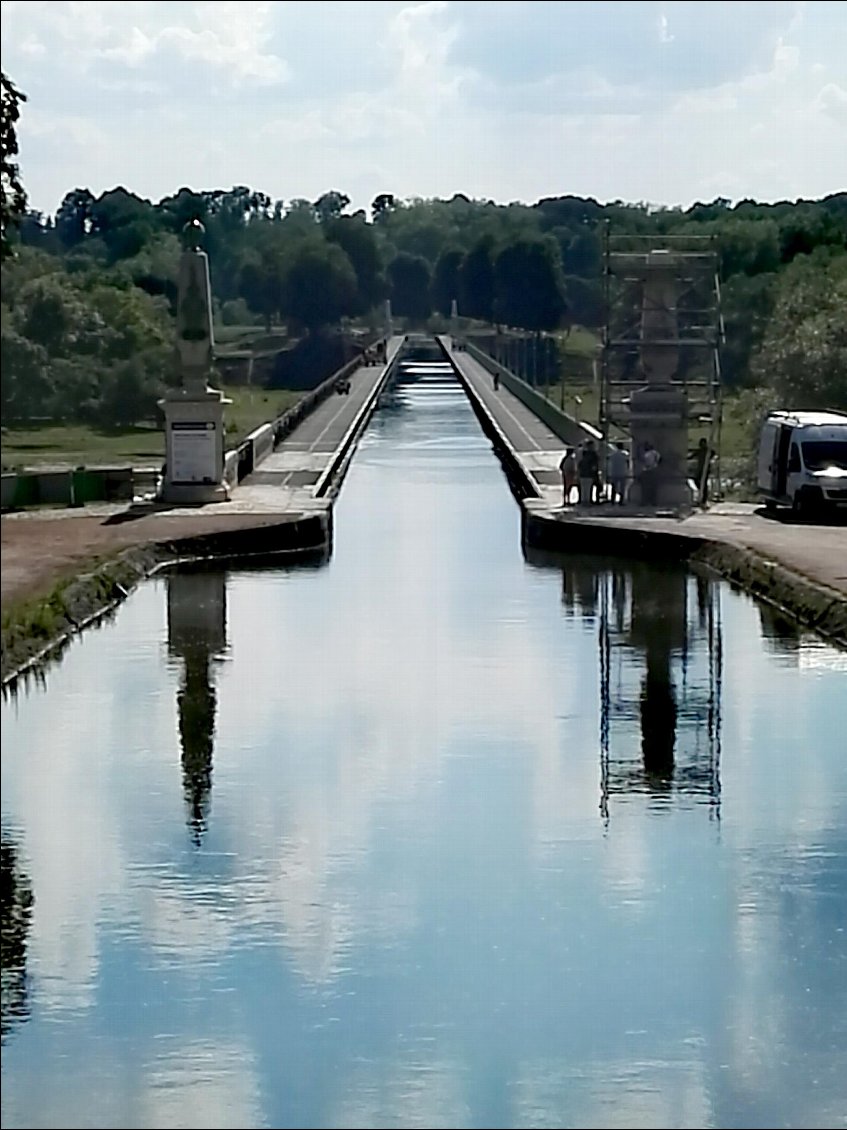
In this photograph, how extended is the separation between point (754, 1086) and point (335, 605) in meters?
12.9

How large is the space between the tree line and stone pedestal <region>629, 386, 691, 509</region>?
4067 millimetres

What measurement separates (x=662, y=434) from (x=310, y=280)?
248 feet

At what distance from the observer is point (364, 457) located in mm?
46125

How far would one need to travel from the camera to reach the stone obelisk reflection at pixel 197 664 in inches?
557

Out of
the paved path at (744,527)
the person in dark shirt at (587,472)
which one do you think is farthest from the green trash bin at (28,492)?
the person in dark shirt at (587,472)

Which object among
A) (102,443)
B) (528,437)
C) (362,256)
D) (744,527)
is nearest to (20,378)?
(744,527)

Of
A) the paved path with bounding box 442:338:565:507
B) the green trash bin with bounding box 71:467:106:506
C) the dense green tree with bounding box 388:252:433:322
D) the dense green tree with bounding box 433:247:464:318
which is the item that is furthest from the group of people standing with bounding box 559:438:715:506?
the dense green tree with bounding box 388:252:433:322

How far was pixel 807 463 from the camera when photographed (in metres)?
28.7

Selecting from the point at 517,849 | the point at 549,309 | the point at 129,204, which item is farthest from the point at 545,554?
the point at 549,309

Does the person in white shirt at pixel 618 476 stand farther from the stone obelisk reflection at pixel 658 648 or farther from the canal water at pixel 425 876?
the canal water at pixel 425 876

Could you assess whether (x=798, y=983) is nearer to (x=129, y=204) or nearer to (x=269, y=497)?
(x=269, y=497)

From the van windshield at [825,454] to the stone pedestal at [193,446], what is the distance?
7760 millimetres

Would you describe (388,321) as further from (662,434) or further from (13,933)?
(13,933)

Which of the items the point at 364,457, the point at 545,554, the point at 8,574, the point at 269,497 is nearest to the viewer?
the point at 8,574
